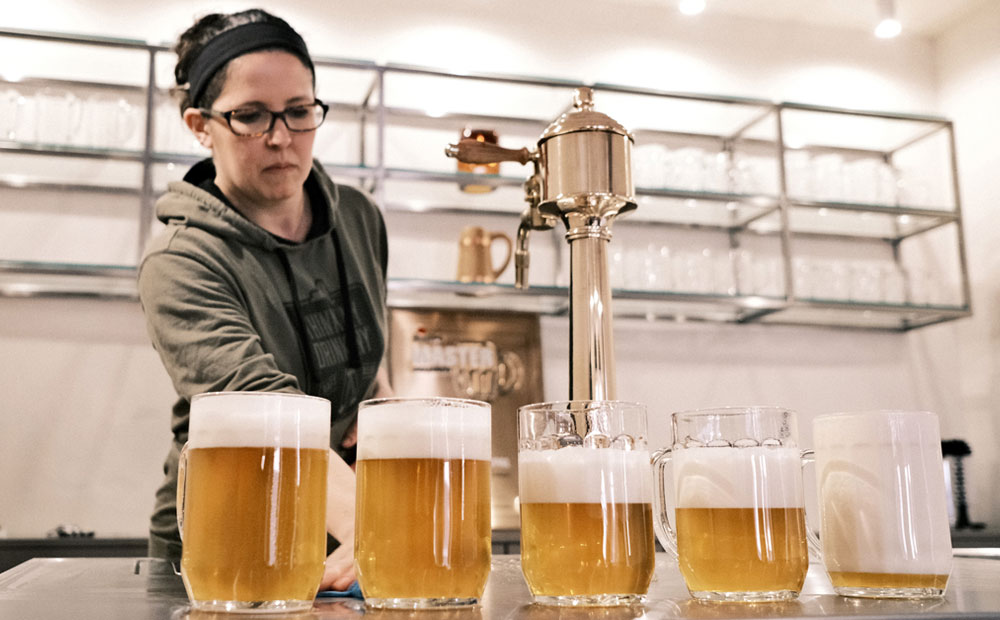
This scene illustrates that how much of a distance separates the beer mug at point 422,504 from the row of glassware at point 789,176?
2.89 m

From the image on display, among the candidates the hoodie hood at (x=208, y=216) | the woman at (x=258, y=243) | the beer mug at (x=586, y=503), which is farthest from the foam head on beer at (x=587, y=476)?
the hoodie hood at (x=208, y=216)

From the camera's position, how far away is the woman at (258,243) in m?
1.36

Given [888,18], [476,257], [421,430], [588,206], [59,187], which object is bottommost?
[421,430]

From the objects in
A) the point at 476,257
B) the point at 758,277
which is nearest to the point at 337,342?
the point at 476,257

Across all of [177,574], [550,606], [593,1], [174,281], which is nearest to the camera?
[550,606]

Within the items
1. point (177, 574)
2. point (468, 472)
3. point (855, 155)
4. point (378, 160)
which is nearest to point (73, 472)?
point (378, 160)

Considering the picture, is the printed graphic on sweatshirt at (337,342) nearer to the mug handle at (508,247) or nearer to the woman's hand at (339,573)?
the woman's hand at (339,573)

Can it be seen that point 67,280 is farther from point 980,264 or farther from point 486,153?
point 980,264

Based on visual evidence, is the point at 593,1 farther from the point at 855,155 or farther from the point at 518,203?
the point at 855,155

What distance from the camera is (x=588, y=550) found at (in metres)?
0.59

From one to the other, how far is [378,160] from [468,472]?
271 centimetres

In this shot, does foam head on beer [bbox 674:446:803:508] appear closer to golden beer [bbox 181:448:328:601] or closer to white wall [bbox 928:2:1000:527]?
golden beer [bbox 181:448:328:601]

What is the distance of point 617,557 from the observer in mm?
591

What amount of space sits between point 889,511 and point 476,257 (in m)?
2.63
